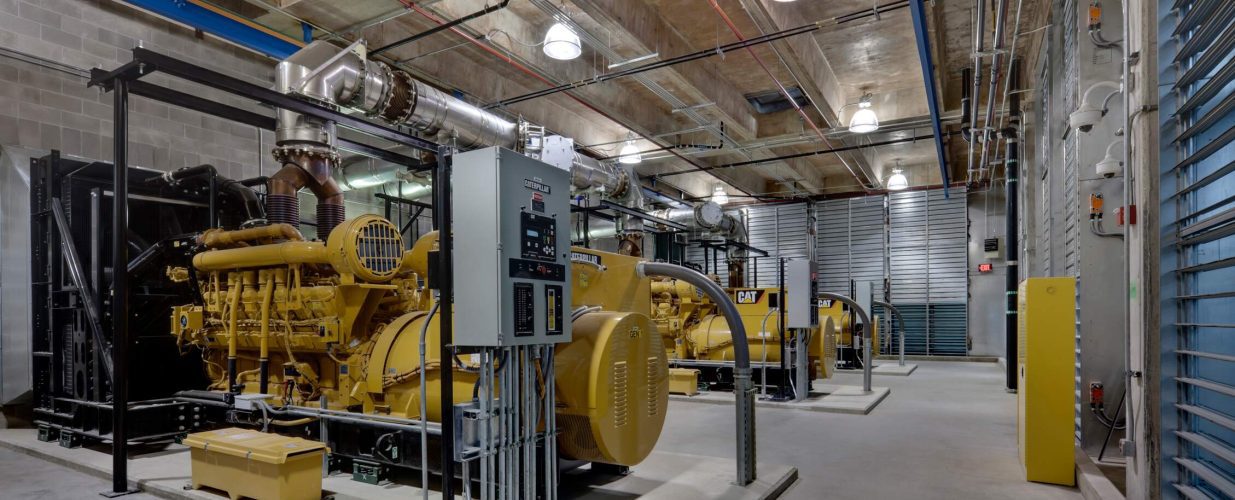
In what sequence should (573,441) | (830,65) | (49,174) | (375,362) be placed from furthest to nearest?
(830,65), (49,174), (375,362), (573,441)

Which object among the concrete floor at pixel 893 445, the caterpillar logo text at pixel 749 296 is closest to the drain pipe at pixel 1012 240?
the concrete floor at pixel 893 445

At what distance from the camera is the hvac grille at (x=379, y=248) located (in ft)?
16.9

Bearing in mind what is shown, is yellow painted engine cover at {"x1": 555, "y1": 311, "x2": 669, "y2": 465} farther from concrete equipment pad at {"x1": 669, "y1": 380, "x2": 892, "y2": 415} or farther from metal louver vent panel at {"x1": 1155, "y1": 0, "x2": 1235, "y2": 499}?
concrete equipment pad at {"x1": 669, "y1": 380, "x2": 892, "y2": 415}

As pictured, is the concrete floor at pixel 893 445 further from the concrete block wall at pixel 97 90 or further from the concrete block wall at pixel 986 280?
the concrete block wall at pixel 986 280

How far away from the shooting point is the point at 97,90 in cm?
770

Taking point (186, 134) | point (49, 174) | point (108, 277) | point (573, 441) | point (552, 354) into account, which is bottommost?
point (573, 441)

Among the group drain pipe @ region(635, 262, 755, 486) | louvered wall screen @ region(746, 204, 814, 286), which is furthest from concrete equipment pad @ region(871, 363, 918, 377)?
→ drain pipe @ region(635, 262, 755, 486)

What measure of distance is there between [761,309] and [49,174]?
8.70 m

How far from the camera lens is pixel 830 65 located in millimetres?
10211

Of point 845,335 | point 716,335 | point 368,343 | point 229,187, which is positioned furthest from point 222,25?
point 845,335

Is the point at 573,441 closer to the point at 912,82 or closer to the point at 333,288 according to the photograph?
the point at 333,288

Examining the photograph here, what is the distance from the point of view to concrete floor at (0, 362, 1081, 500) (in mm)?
4801

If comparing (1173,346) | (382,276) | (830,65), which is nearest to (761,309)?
(830,65)

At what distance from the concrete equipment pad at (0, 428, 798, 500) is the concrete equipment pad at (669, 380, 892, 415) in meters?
3.33
